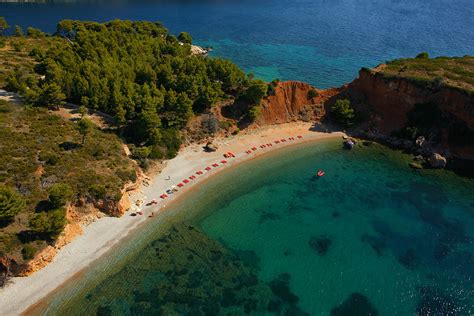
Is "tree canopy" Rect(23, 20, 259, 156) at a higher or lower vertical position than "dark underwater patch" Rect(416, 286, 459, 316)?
higher

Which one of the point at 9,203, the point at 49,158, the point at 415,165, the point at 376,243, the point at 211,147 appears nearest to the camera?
the point at 9,203

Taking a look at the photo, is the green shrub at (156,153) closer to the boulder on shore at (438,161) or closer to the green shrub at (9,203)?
the green shrub at (9,203)

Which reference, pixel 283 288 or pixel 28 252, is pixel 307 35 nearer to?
pixel 283 288

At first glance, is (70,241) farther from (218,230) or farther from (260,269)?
(260,269)

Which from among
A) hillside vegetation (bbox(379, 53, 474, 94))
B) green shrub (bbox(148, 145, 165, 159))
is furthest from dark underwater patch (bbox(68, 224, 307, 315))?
hillside vegetation (bbox(379, 53, 474, 94))

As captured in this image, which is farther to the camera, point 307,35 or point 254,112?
point 307,35

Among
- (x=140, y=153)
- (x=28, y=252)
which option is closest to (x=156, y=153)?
(x=140, y=153)

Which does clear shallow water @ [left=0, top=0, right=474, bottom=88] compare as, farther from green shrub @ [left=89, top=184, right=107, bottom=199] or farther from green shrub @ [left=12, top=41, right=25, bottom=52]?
green shrub @ [left=89, top=184, right=107, bottom=199]
